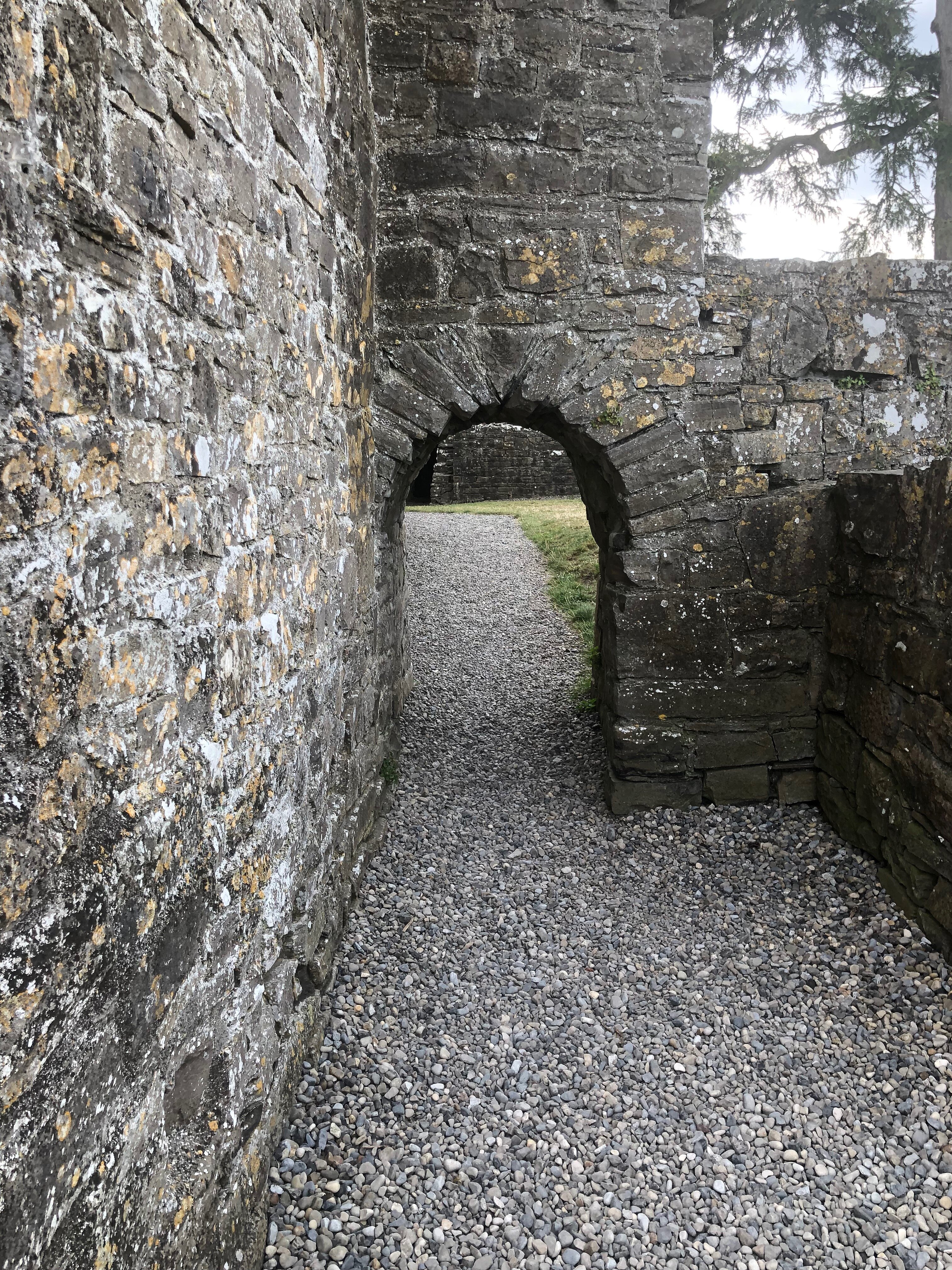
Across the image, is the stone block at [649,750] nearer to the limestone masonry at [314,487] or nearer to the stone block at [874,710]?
the limestone masonry at [314,487]

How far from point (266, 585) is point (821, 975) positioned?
2.58 m

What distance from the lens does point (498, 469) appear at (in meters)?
15.2

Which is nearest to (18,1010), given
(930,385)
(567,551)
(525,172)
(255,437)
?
(255,437)

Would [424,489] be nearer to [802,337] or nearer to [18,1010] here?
[802,337]

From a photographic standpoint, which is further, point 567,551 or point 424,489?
point 424,489

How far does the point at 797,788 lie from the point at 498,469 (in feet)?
39.1

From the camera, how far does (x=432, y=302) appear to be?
367 cm

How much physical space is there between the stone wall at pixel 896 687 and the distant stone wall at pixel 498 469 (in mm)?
11623

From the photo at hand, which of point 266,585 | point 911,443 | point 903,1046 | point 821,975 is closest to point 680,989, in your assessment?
point 821,975

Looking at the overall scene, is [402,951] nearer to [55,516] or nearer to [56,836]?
[56,836]

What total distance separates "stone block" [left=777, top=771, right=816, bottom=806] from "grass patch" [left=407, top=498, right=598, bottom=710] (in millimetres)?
1637

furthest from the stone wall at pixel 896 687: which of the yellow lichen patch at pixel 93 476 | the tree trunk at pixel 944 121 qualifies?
the tree trunk at pixel 944 121

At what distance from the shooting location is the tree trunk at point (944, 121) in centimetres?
819

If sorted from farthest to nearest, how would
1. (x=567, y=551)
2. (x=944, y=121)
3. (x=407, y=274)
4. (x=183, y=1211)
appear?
(x=567, y=551) → (x=944, y=121) → (x=407, y=274) → (x=183, y=1211)
